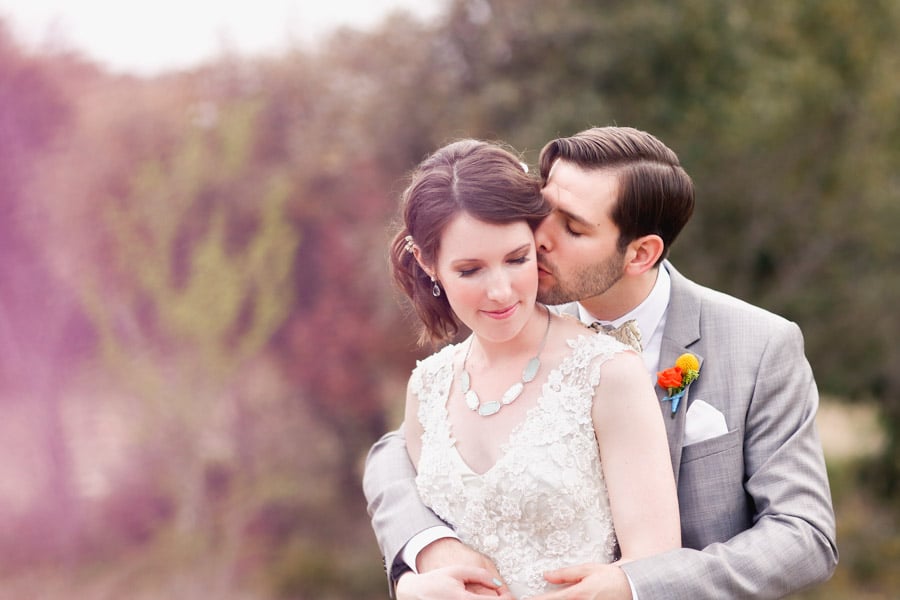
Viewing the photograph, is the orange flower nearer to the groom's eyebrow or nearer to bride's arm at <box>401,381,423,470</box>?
the groom's eyebrow

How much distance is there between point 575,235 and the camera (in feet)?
8.73

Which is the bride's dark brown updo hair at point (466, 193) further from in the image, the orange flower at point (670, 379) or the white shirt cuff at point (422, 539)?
the white shirt cuff at point (422, 539)

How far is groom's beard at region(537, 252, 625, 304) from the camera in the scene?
8.74 ft

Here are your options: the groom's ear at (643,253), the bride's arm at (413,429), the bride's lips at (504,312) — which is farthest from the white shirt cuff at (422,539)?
the groom's ear at (643,253)

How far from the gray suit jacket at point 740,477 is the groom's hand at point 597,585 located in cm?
3

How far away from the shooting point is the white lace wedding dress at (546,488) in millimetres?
2480

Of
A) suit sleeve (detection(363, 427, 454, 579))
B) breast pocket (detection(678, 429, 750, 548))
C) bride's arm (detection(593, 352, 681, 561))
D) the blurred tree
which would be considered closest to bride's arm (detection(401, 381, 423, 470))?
suit sleeve (detection(363, 427, 454, 579))

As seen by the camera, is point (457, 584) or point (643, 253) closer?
point (457, 584)

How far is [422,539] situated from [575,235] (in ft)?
3.07

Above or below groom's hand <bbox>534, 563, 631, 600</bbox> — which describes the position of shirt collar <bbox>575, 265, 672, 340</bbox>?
above

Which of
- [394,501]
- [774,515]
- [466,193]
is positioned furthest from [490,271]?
[774,515]

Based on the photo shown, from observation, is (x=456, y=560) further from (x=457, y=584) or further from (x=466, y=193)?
(x=466, y=193)

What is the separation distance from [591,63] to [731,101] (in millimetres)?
1740

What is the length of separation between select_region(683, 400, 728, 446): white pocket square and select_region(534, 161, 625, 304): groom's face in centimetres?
44
